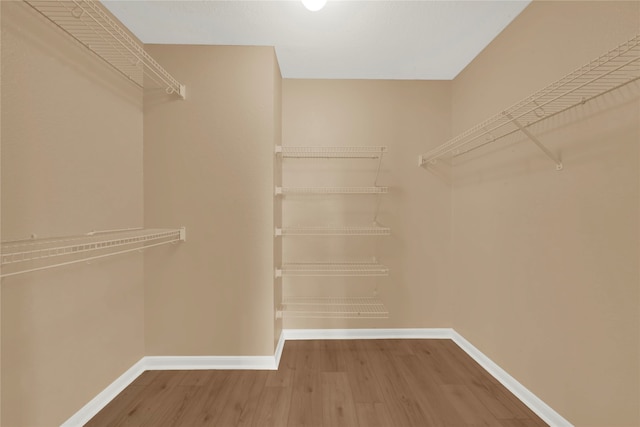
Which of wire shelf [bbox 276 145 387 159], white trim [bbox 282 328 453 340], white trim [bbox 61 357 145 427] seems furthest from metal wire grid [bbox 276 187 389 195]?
white trim [bbox 61 357 145 427]

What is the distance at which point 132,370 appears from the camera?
6.01 ft

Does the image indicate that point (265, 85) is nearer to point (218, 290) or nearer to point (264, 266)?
point (264, 266)

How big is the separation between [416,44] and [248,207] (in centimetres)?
165

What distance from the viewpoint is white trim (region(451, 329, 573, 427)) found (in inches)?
56.1

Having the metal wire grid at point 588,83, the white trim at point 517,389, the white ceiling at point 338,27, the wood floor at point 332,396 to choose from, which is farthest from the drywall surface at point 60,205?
the white trim at point 517,389

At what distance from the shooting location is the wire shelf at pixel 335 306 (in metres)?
2.31

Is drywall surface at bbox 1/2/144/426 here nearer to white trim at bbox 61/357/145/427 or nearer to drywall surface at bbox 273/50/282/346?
white trim at bbox 61/357/145/427

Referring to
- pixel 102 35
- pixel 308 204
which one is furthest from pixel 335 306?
pixel 102 35

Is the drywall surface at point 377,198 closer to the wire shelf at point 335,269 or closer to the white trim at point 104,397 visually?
the wire shelf at point 335,269

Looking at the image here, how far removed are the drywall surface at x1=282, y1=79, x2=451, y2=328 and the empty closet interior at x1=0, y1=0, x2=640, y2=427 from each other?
18 millimetres

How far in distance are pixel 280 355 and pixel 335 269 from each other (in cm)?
77

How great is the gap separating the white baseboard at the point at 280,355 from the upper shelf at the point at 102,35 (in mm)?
1825

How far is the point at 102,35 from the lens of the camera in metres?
1.52

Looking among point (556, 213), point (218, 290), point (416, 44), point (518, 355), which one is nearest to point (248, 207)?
point (218, 290)
